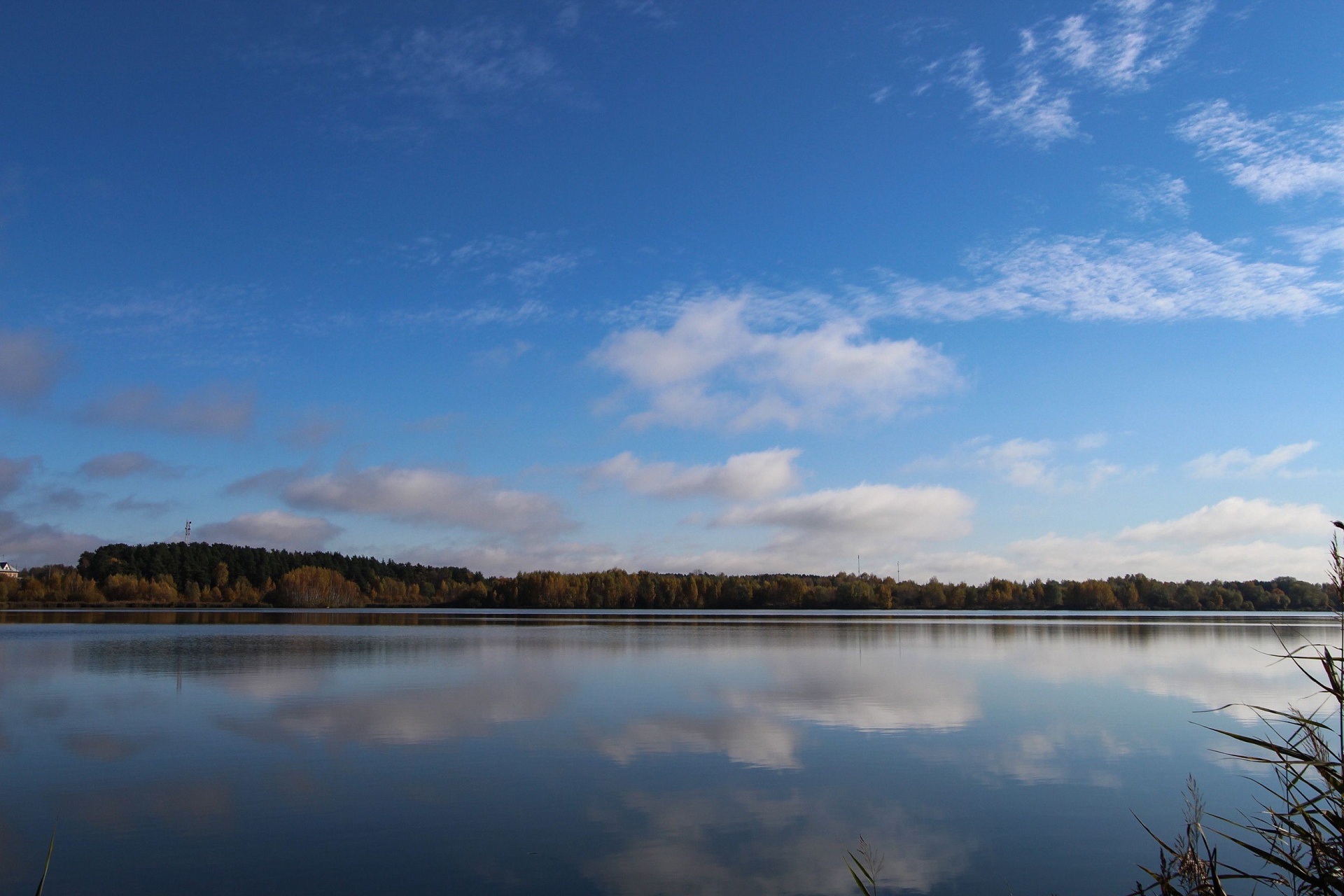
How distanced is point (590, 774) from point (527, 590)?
123m

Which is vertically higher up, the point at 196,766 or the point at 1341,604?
the point at 1341,604

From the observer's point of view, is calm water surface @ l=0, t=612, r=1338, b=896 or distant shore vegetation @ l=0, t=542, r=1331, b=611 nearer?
calm water surface @ l=0, t=612, r=1338, b=896

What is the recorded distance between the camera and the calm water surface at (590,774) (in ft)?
28.7

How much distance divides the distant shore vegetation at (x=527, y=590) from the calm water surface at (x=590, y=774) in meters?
Answer: 99.5

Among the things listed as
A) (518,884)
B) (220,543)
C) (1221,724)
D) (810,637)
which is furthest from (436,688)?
(220,543)

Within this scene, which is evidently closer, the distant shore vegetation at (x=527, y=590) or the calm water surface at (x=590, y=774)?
the calm water surface at (x=590, y=774)

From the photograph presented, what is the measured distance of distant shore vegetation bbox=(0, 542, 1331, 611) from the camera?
383 feet

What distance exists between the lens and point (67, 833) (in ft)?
31.7

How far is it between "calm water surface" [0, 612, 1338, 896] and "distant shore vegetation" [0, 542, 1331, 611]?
99.5 metres

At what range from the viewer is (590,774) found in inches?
495

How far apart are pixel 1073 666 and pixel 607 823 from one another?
78.3 ft

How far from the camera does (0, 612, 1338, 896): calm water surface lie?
8758mm

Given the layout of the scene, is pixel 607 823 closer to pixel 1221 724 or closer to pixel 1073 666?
pixel 1221 724

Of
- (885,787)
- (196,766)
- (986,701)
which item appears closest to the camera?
(885,787)
